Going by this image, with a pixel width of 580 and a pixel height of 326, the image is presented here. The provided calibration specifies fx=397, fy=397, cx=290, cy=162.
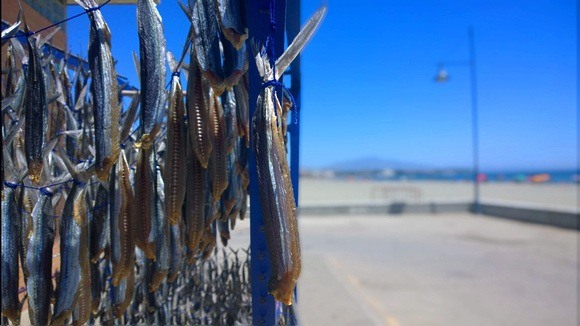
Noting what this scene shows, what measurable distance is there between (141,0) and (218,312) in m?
2.03

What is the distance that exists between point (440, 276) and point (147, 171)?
613cm

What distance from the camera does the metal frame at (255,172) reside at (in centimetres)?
171

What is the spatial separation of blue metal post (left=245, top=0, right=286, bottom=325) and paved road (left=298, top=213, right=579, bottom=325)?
269 cm

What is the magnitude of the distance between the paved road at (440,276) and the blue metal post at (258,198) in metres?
2.69

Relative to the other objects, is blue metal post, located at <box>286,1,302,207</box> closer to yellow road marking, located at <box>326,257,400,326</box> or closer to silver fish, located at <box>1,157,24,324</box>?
silver fish, located at <box>1,157,24,324</box>

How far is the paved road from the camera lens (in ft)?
16.2

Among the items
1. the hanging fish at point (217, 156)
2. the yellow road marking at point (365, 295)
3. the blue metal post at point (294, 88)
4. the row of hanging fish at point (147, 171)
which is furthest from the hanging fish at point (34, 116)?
the yellow road marking at point (365, 295)

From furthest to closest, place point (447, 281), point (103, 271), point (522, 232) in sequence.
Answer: point (522, 232)
point (447, 281)
point (103, 271)

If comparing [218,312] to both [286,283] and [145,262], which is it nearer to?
[145,262]

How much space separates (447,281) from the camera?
6.40 metres

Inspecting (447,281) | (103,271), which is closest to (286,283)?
(103,271)

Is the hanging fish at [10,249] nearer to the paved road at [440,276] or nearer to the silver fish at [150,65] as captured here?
the silver fish at [150,65]

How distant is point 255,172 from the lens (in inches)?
72.9

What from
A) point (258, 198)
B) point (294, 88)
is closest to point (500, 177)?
point (294, 88)
